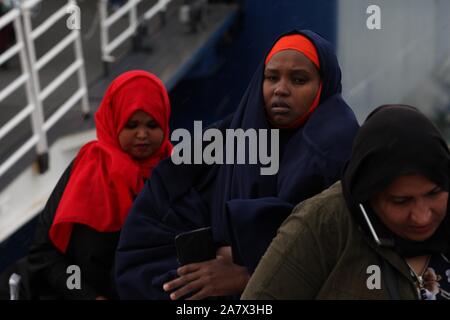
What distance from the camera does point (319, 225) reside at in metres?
1.51

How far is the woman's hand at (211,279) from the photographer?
1905 mm

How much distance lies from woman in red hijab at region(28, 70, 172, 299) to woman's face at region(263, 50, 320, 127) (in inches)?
24.0

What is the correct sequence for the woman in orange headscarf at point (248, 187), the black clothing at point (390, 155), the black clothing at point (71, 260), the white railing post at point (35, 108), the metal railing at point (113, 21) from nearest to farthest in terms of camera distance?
the black clothing at point (390, 155) → the woman in orange headscarf at point (248, 187) → the black clothing at point (71, 260) → the white railing post at point (35, 108) → the metal railing at point (113, 21)

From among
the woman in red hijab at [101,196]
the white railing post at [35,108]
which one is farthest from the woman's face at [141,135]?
the white railing post at [35,108]

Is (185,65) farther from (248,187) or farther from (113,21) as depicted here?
(248,187)

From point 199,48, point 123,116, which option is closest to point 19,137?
point 199,48

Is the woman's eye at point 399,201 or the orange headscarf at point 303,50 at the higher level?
the orange headscarf at point 303,50

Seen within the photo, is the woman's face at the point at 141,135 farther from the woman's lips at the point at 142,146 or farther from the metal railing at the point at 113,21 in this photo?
the metal railing at the point at 113,21

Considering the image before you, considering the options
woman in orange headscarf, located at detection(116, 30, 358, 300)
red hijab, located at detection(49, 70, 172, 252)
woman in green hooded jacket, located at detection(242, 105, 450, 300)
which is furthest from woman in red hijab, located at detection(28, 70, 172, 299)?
woman in green hooded jacket, located at detection(242, 105, 450, 300)

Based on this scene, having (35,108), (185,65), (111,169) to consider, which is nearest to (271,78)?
(111,169)
